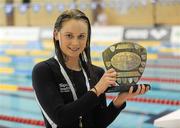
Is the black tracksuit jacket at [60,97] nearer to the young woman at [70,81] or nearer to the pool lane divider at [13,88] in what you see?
the young woman at [70,81]

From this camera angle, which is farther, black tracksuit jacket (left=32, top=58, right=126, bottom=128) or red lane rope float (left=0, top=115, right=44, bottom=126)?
red lane rope float (left=0, top=115, right=44, bottom=126)

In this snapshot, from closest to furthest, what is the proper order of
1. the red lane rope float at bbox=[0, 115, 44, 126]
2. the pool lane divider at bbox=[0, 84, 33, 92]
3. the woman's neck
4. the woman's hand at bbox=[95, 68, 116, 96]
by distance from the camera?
the woman's hand at bbox=[95, 68, 116, 96] < the woman's neck < the red lane rope float at bbox=[0, 115, 44, 126] < the pool lane divider at bbox=[0, 84, 33, 92]

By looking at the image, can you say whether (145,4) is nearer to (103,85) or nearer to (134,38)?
(134,38)

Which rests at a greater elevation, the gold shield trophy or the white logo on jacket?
the gold shield trophy

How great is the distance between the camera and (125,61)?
1.57 metres

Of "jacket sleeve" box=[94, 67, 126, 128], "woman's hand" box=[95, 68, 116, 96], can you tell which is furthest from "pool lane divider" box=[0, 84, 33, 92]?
"woman's hand" box=[95, 68, 116, 96]

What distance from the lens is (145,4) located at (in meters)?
10.3

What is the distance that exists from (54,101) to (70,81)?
0.11 meters

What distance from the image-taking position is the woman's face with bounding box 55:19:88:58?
1.58 metres

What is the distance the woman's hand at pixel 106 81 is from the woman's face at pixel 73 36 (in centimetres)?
16

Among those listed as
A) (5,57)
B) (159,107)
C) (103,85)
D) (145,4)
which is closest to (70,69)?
(103,85)

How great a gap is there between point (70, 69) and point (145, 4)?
8.94 meters

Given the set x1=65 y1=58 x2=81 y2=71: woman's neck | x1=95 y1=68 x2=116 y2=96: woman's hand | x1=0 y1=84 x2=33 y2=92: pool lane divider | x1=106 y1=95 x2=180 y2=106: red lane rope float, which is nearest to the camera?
x1=95 y1=68 x2=116 y2=96: woman's hand

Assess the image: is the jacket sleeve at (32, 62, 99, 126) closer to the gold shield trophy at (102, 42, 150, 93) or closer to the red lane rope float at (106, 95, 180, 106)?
the gold shield trophy at (102, 42, 150, 93)
